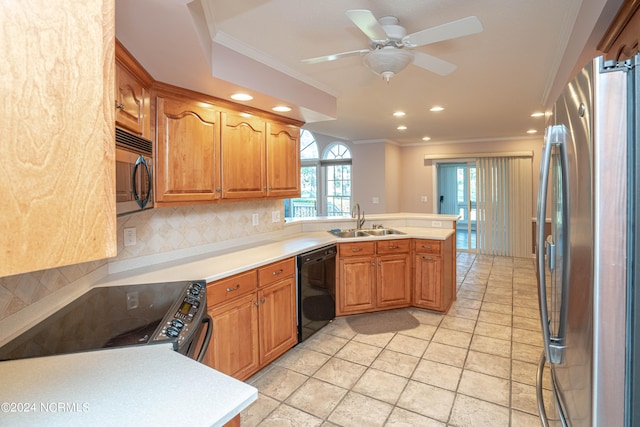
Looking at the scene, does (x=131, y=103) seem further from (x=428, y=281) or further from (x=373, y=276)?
(x=428, y=281)

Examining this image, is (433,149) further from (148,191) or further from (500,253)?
(148,191)

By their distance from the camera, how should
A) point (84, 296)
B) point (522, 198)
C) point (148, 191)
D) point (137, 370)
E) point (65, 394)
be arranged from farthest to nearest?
point (522, 198)
point (148, 191)
point (84, 296)
point (137, 370)
point (65, 394)

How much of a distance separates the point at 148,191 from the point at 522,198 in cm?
658

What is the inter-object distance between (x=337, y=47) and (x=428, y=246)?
226 cm

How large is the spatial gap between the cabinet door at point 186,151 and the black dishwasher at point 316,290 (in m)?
1.02

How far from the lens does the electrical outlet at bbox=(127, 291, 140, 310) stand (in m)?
1.61

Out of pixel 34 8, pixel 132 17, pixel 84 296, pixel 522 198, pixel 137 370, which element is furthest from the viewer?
pixel 522 198

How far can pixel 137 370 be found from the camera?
101 cm

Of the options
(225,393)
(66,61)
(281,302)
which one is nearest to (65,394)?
(225,393)

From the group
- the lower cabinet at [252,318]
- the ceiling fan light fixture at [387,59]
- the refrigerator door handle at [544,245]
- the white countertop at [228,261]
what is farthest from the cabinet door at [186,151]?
the refrigerator door handle at [544,245]

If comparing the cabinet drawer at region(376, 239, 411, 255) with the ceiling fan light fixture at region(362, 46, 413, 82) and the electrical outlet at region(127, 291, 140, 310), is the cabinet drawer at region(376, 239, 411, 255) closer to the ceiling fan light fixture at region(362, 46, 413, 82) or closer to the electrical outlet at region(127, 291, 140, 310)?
the ceiling fan light fixture at region(362, 46, 413, 82)

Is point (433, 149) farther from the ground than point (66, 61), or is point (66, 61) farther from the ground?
point (433, 149)

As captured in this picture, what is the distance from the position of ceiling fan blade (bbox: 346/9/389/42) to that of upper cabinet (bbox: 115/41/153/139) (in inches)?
46.1

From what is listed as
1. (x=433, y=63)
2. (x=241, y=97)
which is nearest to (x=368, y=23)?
(x=433, y=63)
